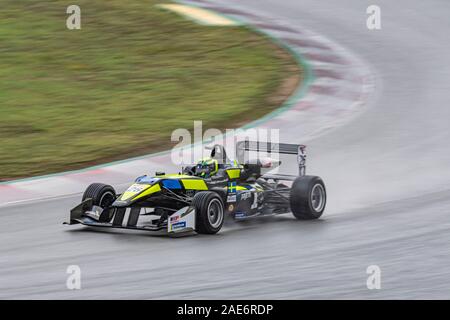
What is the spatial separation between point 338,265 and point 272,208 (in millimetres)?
2384

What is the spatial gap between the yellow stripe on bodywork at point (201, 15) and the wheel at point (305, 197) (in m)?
11.3

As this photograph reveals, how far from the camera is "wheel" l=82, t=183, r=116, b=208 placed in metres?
11.2

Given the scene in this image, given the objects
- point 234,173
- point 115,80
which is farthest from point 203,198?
point 115,80

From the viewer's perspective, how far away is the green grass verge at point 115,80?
15.7 metres

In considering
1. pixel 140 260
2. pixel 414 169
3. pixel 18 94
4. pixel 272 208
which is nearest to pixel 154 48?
pixel 18 94

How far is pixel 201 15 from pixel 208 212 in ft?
43.7

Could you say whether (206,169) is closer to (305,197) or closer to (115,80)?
(305,197)

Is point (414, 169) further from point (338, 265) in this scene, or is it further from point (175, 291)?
point (175, 291)

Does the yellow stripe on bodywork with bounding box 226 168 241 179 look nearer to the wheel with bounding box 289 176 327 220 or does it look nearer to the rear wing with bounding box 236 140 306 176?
the rear wing with bounding box 236 140 306 176

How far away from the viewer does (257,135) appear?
15844 mm

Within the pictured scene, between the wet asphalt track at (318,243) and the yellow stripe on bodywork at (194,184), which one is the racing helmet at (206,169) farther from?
the wet asphalt track at (318,243)

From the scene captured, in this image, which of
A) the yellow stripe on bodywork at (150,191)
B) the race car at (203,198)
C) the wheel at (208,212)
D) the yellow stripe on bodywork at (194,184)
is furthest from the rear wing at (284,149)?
the yellow stripe on bodywork at (150,191)

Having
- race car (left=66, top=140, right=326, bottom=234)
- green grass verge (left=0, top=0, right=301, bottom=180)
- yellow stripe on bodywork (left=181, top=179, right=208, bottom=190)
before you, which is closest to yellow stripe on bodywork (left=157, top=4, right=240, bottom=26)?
green grass verge (left=0, top=0, right=301, bottom=180)

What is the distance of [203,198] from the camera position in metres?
10.4
